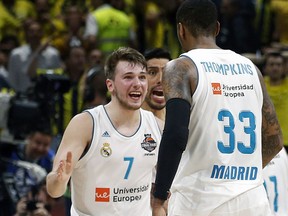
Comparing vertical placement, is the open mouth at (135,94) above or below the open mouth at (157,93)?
above

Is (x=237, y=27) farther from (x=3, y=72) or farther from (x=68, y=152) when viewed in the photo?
(x=68, y=152)

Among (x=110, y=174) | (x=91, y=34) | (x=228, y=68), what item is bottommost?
(x=91, y=34)

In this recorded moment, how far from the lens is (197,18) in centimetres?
621

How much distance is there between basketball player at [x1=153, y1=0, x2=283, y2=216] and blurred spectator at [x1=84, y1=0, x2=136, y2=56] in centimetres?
773

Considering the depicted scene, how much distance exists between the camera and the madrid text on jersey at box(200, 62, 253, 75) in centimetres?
611

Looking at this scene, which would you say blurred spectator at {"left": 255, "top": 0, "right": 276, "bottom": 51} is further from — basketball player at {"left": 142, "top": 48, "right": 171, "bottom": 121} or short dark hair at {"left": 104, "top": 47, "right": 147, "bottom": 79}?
short dark hair at {"left": 104, "top": 47, "right": 147, "bottom": 79}

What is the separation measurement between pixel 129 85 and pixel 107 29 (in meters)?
7.15

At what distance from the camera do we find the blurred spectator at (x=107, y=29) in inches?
548

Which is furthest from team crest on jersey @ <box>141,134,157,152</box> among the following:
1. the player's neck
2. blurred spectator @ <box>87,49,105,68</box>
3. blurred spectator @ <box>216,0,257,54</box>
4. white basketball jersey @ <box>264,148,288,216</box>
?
blurred spectator @ <box>216,0,257,54</box>

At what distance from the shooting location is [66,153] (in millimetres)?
6488

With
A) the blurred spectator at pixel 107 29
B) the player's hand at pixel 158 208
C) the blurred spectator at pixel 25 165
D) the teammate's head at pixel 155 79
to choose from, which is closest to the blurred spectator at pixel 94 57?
the blurred spectator at pixel 107 29

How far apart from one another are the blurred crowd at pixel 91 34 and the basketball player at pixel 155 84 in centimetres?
346

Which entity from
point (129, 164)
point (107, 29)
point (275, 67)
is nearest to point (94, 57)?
point (107, 29)

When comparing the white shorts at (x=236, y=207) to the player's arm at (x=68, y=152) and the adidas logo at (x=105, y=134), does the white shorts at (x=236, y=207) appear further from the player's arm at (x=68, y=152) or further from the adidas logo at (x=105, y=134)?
the adidas logo at (x=105, y=134)
